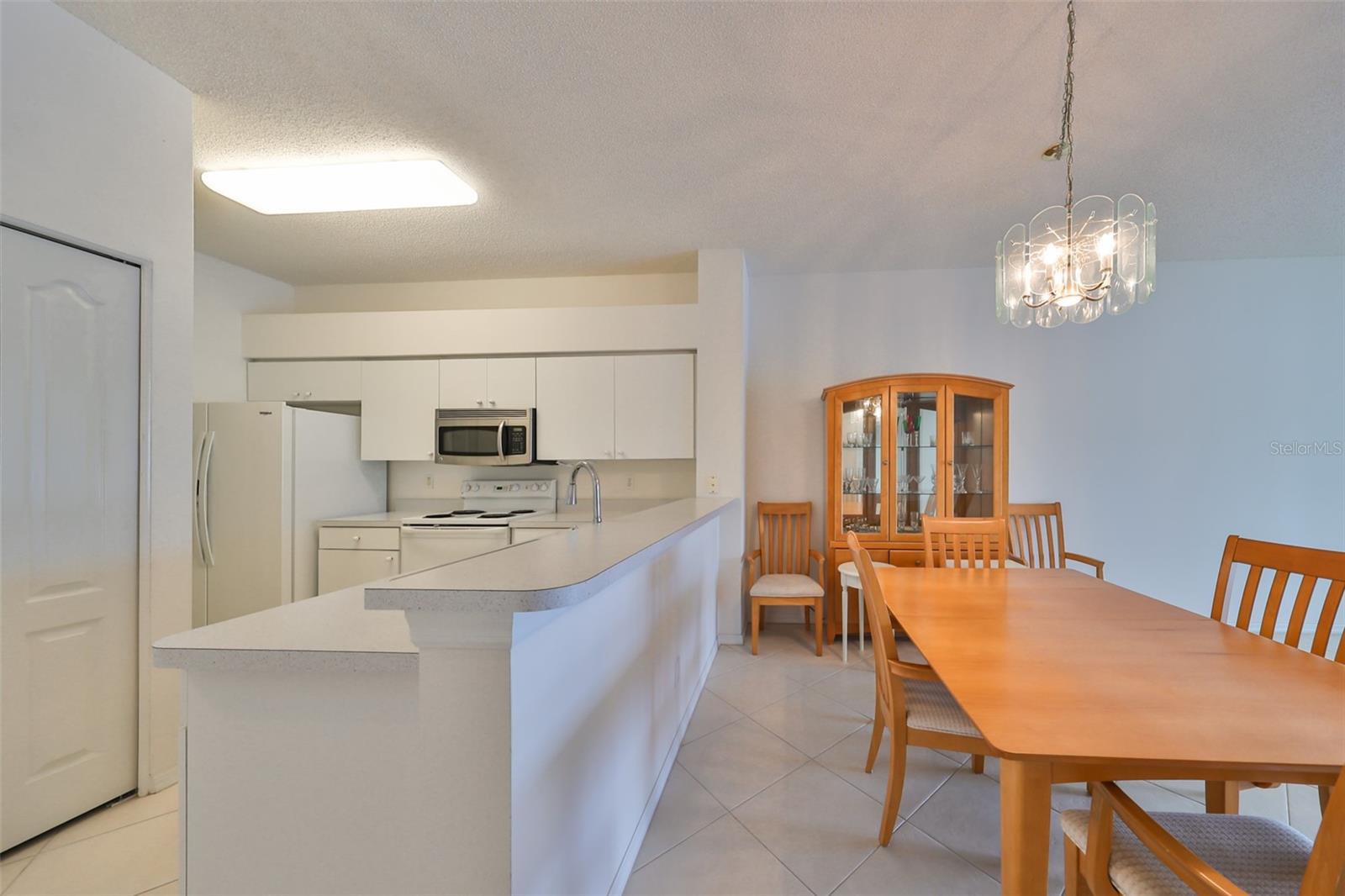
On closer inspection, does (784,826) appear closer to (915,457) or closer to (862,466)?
(862,466)

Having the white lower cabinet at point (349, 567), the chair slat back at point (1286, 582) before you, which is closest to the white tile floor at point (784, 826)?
the chair slat back at point (1286, 582)

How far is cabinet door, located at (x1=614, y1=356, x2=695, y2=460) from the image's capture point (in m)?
3.95

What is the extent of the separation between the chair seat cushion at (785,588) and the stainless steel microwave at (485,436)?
70.1 inches

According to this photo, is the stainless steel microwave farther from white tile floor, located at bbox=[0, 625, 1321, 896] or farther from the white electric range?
white tile floor, located at bbox=[0, 625, 1321, 896]

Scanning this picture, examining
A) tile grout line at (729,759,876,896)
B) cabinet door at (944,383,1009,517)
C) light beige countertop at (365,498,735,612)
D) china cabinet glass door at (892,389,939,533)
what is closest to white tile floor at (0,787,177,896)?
light beige countertop at (365,498,735,612)

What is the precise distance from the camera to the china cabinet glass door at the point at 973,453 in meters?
3.85

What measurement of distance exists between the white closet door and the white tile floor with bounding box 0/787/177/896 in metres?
0.06

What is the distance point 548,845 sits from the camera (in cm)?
107

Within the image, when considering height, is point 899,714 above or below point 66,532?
below

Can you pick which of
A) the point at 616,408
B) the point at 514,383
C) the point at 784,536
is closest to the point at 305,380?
the point at 514,383

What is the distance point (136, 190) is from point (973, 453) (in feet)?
14.5

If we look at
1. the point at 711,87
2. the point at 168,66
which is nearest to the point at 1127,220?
the point at 711,87

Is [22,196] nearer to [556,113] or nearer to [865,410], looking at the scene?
[556,113]

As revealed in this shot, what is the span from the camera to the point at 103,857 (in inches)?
68.5
